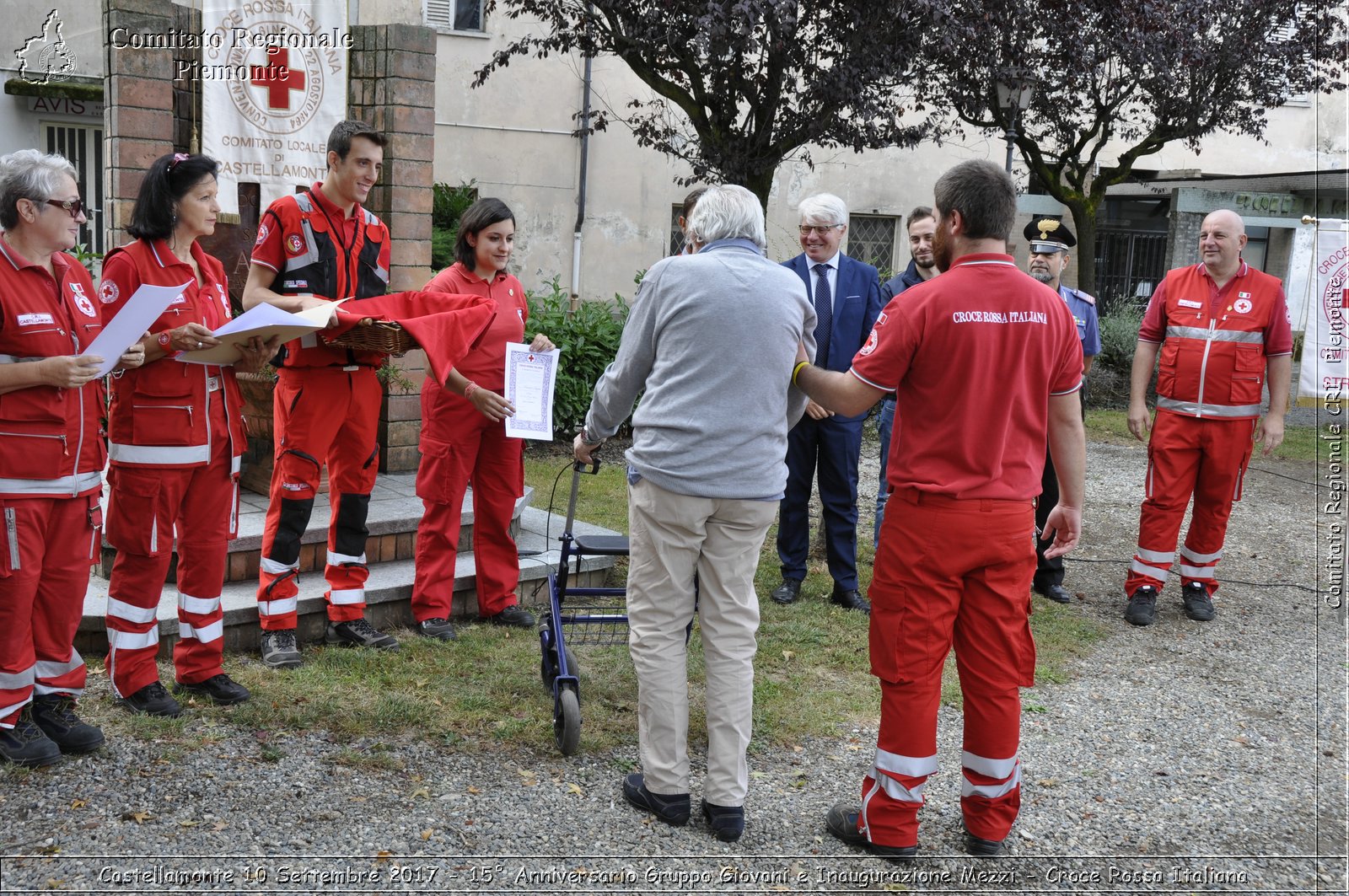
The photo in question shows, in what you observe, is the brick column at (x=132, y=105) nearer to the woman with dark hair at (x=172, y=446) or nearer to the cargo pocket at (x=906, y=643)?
the woman with dark hair at (x=172, y=446)

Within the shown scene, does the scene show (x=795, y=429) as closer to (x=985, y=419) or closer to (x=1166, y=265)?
(x=985, y=419)

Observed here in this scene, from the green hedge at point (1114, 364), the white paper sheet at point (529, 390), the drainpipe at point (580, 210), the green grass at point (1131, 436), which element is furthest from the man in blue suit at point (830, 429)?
the drainpipe at point (580, 210)

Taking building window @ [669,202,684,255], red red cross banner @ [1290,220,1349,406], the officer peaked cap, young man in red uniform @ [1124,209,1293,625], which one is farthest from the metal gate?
young man in red uniform @ [1124,209,1293,625]

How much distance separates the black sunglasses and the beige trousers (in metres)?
2.19

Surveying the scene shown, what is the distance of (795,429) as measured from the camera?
6.52 m

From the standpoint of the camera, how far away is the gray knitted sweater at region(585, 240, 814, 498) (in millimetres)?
3662

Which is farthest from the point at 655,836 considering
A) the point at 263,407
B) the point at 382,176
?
the point at 382,176

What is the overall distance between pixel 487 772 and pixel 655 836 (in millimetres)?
759

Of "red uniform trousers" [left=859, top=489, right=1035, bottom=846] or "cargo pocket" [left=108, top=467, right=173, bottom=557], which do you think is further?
"cargo pocket" [left=108, top=467, right=173, bottom=557]

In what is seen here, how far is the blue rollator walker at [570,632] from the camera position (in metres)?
4.30

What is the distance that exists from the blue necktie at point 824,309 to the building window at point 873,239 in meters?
15.8

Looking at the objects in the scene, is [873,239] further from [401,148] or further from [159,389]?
[159,389]

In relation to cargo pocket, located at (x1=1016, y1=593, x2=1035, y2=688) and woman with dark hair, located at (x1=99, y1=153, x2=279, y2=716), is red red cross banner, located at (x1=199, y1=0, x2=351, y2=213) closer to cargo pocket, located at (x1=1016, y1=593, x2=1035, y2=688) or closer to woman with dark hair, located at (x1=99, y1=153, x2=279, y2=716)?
woman with dark hair, located at (x1=99, y1=153, x2=279, y2=716)

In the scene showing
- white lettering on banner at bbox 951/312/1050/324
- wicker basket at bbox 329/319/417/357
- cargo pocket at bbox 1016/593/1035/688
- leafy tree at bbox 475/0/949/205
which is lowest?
cargo pocket at bbox 1016/593/1035/688
